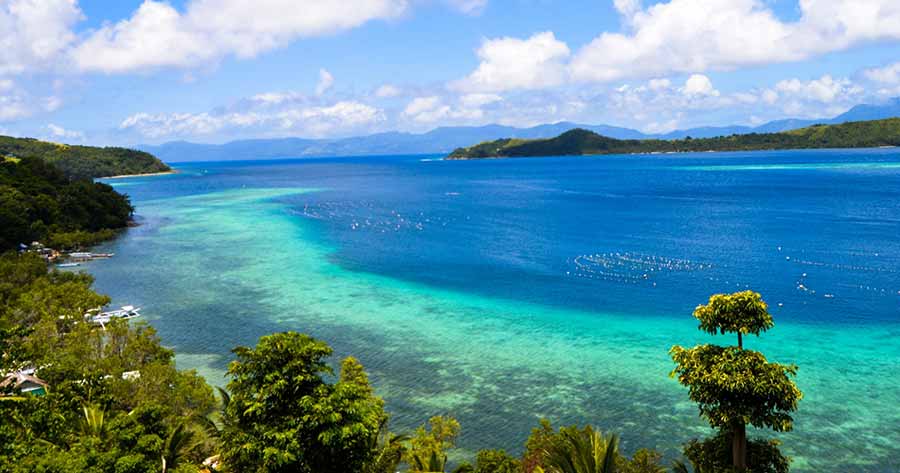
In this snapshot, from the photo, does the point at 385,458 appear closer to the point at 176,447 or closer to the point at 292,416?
the point at 292,416

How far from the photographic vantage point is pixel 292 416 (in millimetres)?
19516

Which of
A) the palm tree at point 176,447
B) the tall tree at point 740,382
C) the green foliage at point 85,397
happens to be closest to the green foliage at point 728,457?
the tall tree at point 740,382

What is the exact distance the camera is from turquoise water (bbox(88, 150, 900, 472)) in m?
37.7

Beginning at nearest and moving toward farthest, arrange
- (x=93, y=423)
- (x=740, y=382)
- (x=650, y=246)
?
(x=740, y=382) → (x=93, y=423) → (x=650, y=246)

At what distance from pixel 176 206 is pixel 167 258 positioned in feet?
292

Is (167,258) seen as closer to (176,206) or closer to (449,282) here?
(449,282)

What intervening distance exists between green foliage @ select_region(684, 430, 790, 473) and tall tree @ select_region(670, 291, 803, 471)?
617 millimetres

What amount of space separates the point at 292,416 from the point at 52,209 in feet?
370

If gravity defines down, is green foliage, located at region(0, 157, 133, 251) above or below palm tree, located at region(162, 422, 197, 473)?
above

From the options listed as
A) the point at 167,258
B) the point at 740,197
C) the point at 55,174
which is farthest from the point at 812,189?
the point at 55,174

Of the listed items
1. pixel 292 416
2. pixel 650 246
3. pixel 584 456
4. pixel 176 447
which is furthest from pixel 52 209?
pixel 584 456

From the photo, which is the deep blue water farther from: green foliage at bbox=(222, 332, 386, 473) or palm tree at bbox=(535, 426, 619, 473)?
green foliage at bbox=(222, 332, 386, 473)

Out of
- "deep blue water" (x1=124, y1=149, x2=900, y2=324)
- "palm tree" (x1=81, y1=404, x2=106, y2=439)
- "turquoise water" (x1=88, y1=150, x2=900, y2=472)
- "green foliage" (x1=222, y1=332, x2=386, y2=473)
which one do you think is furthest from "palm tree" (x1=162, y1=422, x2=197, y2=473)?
"deep blue water" (x1=124, y1=149, x2=900, y2=324)

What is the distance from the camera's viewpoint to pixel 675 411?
37125 millimetres
